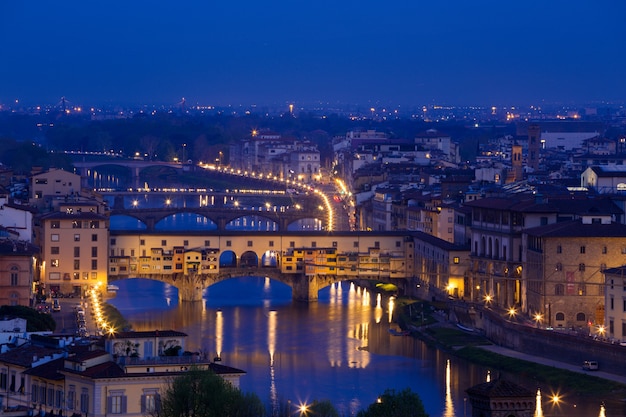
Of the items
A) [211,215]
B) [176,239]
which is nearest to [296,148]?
[211,215]

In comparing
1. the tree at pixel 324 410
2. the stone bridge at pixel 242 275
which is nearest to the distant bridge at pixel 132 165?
the stone bridge at pixel 242 275

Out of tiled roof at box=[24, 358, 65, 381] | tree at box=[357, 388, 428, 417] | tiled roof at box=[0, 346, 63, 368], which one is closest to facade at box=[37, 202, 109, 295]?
Result: tiled roof at box=[0, 346, 63, 368]

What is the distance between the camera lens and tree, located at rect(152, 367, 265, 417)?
1088cm

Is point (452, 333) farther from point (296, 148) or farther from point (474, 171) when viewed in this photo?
point (296, 148)

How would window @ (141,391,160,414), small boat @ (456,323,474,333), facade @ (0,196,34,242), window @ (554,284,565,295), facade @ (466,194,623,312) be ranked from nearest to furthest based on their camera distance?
1. window @ (141,391,160,414)
2. window @ (554,284,565,295)
3. small boat @ (456,323,474,333)
4. facade @ (466,194,623,312)
5. facade @ (0,196,34,242)

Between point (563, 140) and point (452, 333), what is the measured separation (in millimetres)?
39728

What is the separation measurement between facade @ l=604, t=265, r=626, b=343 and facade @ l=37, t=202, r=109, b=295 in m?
7.37

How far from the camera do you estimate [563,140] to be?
197 feet

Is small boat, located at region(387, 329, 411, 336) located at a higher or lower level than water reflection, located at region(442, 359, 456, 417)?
higher

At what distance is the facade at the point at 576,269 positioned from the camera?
779 inches

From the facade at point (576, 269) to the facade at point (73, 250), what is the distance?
6.29 m

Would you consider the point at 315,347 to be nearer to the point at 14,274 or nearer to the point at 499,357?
the point at 499,357

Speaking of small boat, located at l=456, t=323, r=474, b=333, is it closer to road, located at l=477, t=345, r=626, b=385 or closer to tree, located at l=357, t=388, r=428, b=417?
road, located at l=477, t=345, r=626, b=385

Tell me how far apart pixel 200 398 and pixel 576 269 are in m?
9.62
